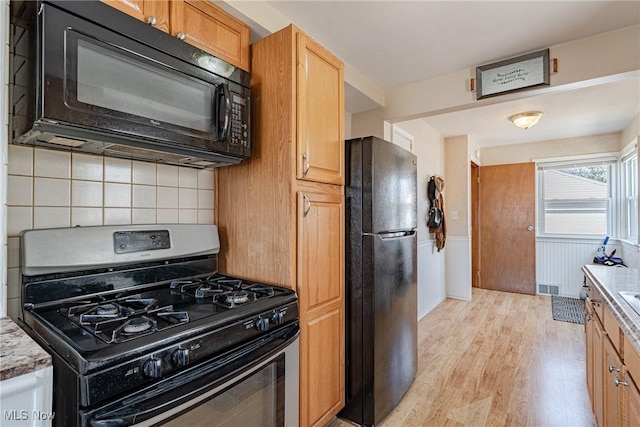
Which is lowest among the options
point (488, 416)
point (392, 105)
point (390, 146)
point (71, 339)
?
point (488, 416)

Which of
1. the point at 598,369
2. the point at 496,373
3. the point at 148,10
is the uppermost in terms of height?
the point at 148,10

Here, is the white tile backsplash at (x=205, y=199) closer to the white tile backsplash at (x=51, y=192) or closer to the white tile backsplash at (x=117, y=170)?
the white tile backsplash at (x=117, y=170)

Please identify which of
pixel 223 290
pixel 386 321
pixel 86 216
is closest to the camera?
pixel 86 216

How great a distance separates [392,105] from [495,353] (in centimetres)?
233

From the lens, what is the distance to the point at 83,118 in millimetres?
1010

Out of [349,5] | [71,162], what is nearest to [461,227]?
[349,5]

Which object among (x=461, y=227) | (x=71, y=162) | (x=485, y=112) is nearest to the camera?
(x=71, y=162)

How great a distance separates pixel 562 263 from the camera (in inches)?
185

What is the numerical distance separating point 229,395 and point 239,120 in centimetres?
109

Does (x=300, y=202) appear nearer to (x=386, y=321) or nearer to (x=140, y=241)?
(x=140, y=241)

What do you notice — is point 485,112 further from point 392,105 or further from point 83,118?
point 83,118

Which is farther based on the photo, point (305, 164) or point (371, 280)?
point (371, 280)

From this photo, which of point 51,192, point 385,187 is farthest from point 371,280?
point 51,192

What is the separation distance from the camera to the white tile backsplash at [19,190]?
1.15 meters
